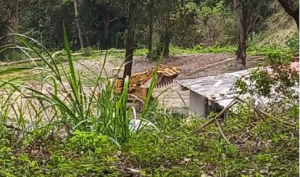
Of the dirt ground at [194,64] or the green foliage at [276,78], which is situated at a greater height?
the green foliage at [276,78]

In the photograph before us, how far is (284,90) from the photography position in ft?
8.29

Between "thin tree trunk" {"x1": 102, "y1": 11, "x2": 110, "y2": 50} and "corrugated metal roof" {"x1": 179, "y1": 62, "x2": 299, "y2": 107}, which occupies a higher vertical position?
"thin tree trunk" {"x1": 102, "y1": 11, "x2": 110, "y2": 50}

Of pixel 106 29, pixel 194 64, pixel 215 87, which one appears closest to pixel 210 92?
pixel 215 87

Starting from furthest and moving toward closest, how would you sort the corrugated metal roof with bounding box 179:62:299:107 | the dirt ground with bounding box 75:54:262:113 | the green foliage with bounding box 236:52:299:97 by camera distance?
the dirt ground with bounding box 75:54:262:113 < the corrugated metal roof with bounding box 179:62:299:107 < the green foliage with bounding box 236:52:299:97

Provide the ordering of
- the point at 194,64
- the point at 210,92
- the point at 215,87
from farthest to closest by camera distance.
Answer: the point at 194,64 → the point at 215,87 → the point at 210,92

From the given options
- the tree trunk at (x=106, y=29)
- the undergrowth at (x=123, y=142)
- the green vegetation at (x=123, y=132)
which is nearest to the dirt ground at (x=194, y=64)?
the tree trunk at (x=106, y=29)

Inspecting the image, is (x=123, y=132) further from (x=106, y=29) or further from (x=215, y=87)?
(x=106, y=29)

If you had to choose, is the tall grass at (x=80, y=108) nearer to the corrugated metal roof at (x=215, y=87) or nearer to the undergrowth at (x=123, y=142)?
the undergrowth at (x=123, y=142)

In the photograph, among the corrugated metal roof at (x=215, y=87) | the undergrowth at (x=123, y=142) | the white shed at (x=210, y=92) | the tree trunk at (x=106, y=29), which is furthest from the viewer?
the tree trunk at (x=106, y=29)

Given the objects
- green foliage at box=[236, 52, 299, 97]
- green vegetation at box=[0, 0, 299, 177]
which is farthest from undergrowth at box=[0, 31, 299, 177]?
green foliage at box=[236, 52, 299, 97]

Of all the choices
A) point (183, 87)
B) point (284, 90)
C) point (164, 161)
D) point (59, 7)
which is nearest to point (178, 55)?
point (59, 7)

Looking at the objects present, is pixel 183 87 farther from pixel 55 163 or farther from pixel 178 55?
pixel 178 55

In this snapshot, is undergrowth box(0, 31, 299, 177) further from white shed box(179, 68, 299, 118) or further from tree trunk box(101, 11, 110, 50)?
tree trunk box(101, 11, 110, 50)

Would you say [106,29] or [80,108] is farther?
[106,29]
